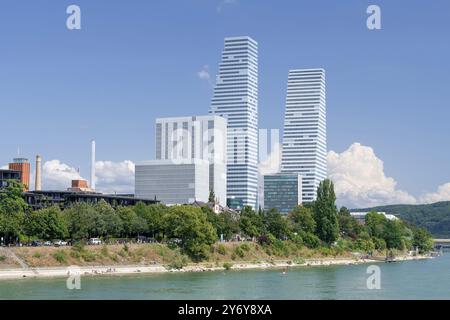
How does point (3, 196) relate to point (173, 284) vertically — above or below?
above

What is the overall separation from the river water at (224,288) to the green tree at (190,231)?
16477 millimetres

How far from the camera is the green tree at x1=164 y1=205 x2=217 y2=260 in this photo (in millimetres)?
94062

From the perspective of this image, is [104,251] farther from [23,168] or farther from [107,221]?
[23,168]

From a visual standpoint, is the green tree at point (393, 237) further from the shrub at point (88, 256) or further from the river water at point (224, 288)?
the shrub at point (88, 256)

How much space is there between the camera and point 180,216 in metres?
96.6

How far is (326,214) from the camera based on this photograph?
127688 millimetres

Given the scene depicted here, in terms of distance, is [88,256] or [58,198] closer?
[88,256]

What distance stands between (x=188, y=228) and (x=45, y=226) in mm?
20263

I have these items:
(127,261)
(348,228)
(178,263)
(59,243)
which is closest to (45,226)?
(59,243)

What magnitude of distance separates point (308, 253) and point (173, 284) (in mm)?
57452

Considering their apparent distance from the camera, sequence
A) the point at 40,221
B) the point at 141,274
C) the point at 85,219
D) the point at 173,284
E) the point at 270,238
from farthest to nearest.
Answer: the point at 270,238, the point at 85,219, the point at 40,221, the point at 141,274, the point at 173,284

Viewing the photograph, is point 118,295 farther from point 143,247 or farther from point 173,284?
point 143,247
